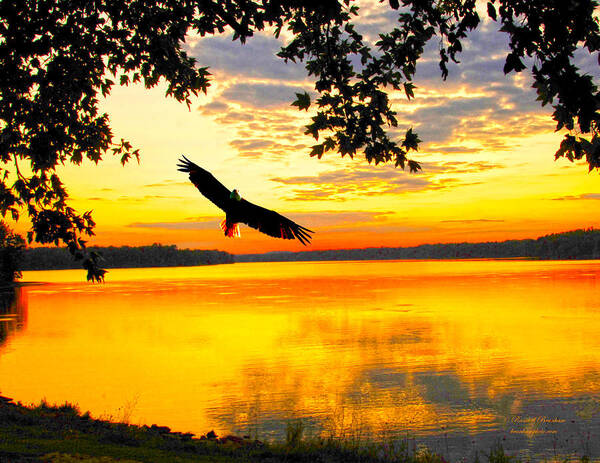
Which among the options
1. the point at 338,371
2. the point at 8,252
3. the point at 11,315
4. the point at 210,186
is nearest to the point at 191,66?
the point at 210,186

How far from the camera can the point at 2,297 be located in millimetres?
72750

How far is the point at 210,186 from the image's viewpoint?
710cm

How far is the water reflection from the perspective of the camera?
133ft

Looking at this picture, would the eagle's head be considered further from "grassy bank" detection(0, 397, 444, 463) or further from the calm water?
the calm water

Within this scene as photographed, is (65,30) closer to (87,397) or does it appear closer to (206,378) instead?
(87,397)

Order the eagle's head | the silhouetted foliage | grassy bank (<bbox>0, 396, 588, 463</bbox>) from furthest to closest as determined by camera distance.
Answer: the silhouetted foliage → grassy bank (<bbox>0, 396, 588, 463</bbox>) → the eagle's head

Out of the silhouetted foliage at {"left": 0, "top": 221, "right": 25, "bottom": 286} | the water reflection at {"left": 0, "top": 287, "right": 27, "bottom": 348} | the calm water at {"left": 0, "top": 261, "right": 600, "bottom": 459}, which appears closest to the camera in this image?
the calm water at {"left": 0, "top": 261, "right": 600, "bottom": 459}

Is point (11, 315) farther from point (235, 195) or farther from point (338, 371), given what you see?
point (235, 195)

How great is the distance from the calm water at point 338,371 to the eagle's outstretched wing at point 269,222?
891 cm

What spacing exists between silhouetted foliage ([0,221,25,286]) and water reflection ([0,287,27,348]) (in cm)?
637

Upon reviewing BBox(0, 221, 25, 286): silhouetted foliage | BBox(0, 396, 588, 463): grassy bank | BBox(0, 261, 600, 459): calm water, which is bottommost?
BBox(0, 261, 600, 459): calm water

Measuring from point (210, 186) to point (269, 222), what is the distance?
0.93 meters

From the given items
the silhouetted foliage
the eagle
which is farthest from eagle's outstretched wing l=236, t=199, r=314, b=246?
the silhouetted foliage

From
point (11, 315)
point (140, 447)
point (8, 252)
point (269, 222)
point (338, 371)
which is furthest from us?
point (8, 252)
